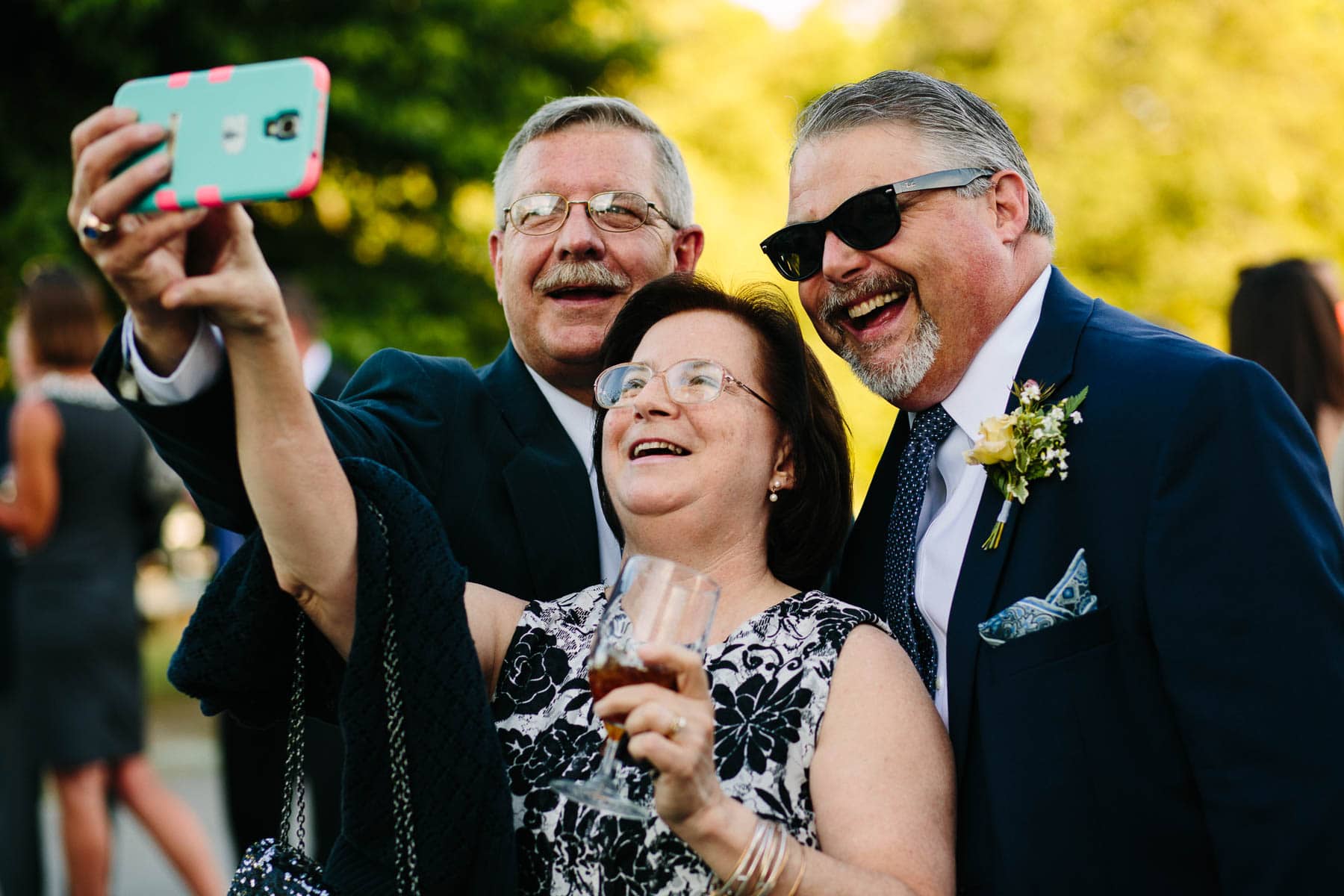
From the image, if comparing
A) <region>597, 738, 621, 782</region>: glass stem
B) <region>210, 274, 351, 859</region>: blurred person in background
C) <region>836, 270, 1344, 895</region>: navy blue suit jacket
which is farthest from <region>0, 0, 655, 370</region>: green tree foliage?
<region>597, 738, 621, 782</region>: glass stem

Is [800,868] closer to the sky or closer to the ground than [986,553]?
closer to the ground

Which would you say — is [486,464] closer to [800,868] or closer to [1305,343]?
[800,868]

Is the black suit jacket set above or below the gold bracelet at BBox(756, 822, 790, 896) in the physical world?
above

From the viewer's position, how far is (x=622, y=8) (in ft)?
54.0

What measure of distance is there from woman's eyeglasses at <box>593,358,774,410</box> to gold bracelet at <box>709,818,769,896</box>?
3.52 feet

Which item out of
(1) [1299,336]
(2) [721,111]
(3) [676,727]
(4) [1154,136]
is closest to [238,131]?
A: (3) [676,727]

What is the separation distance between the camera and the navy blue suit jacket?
8.34 ft

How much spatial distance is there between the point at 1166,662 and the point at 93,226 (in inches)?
82.5

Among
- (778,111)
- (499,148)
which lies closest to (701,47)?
(778,111)

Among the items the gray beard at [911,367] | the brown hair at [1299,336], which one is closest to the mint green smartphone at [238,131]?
the gray beard at [911,367]

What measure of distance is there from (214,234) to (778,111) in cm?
2167

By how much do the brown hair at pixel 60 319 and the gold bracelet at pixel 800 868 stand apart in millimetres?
5603

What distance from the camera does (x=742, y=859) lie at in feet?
7.79

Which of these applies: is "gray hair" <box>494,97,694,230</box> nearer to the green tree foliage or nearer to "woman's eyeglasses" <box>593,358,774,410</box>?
"woman's eyeglasses" <box>593,358,774,410</box>
